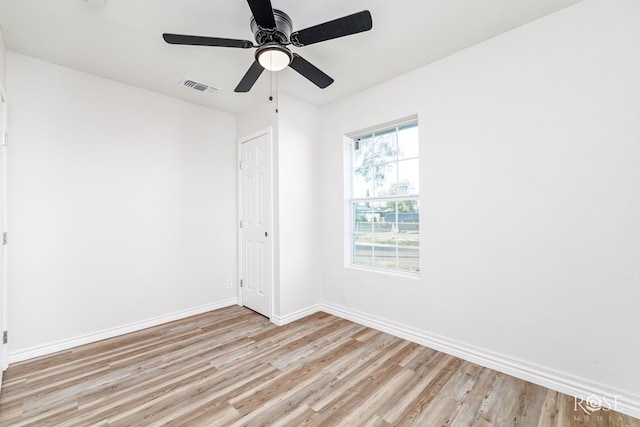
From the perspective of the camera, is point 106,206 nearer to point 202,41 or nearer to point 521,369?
point 202,41

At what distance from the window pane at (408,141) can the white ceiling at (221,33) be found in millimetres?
560

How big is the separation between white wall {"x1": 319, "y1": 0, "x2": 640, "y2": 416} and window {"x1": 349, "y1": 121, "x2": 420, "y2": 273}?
21 centimetres

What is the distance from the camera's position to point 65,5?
1875 millimetres

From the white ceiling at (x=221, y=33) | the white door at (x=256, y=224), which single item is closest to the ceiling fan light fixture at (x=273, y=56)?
the white ceiling at (x=221, y=33)

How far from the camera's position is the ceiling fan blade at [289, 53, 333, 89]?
2.02 metres

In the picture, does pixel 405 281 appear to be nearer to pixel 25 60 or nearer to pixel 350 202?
pixel 350 202

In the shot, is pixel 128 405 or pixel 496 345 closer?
pixel 128 405

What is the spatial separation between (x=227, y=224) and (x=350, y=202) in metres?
1.69

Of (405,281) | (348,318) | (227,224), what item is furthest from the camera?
(227,224)

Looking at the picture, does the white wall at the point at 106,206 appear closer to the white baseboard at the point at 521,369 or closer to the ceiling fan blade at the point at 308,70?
the ceiling fan blade at the point at 308,70

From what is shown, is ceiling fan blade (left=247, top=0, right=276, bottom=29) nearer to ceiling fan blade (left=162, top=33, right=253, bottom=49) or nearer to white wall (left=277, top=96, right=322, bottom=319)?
ceiling fan blade (left=162, top=33, right=253, bottom=49)

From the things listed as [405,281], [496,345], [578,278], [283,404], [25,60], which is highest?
[25,60]

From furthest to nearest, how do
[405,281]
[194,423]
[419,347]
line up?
1. [405,281]
2. [419,347]
3. [194,423]

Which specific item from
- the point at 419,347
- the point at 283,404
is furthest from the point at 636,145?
the point at 283,404
